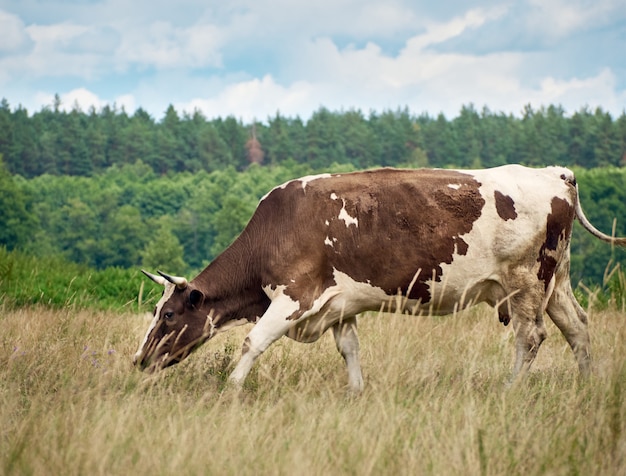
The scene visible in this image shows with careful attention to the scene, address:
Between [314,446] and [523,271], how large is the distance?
3246 millimetres

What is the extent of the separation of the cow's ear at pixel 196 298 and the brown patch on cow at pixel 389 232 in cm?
92

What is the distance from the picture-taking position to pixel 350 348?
8094 mm

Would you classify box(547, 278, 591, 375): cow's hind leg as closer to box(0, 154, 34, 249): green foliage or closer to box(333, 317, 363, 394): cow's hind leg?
box(333, 317, 363, 394): cow's hind leg

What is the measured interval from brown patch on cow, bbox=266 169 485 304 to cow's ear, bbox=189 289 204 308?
92cm

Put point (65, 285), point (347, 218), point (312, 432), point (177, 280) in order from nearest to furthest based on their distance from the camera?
point (312, 432)
point (347, 218)
point (177, 280)
point (65, 285)

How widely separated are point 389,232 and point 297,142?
180422mm

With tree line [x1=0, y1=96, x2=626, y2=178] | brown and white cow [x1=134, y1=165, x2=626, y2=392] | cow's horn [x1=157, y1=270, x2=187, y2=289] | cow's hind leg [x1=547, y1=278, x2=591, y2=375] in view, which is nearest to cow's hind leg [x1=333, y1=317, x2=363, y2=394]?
brown and white cow [x1=134, y1=165, x2=626, y2=392]

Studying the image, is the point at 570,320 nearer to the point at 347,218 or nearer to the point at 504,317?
the point at 504,317

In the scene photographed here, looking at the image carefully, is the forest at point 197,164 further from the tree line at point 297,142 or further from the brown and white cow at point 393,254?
the brown and white cow at point 393,254

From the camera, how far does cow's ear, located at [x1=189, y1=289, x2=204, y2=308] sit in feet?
26.3

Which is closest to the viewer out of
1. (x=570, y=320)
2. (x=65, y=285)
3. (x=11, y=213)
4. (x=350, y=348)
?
(x=350, y=348)

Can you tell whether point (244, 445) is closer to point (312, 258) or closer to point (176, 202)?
point (312, 258)

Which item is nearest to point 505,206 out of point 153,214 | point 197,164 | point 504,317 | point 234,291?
point 504,317

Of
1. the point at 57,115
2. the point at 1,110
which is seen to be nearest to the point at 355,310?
the point at 1,110
